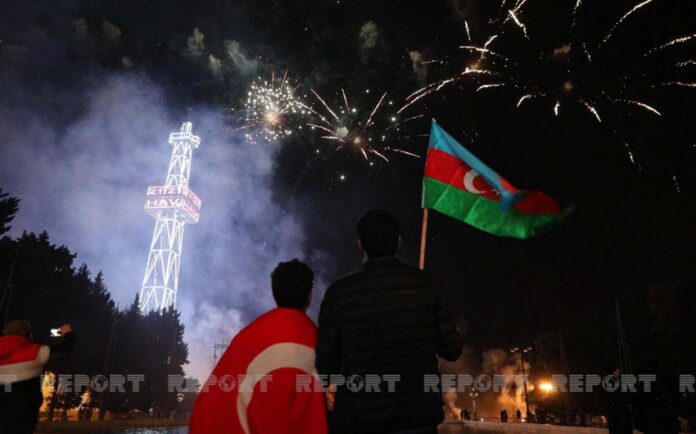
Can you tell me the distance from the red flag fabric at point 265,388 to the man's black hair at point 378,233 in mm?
716

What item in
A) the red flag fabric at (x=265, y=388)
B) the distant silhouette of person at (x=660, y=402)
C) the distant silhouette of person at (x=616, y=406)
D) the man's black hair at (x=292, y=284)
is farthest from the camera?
the distant silhouette of person at (x=616, y=406)

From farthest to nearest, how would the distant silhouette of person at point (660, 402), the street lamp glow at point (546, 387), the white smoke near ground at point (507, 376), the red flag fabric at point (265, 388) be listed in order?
the white smoke near ground at point (507, 376), the street lamp glow at point (546, 387), the distant silhouette of person at point (660, 402), the red flag fabric at point (265, 388)

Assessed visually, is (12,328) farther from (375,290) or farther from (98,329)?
(98,329)

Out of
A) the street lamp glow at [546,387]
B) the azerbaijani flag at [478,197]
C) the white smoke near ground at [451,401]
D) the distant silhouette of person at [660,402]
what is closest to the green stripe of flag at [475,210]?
the azerbaijani flag at [478,197]

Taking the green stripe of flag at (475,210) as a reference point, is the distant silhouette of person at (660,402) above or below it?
below

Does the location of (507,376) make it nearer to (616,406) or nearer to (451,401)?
(451,401)

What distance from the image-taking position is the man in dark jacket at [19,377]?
17.1 ft

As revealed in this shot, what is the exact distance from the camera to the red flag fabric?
3020 millimetres

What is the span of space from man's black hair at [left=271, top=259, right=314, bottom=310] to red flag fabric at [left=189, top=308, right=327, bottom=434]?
0.81 feet

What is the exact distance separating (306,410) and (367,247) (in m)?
1.10

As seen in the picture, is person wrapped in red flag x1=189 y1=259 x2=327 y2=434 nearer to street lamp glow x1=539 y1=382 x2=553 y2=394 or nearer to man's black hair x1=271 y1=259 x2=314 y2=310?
man's black hair x1=271 y1=259 x2=314 y2=310

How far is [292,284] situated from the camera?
3.52 metres

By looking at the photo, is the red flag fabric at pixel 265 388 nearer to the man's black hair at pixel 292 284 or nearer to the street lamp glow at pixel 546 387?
the man's black hair at pixel 292 284

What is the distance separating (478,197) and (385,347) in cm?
400
